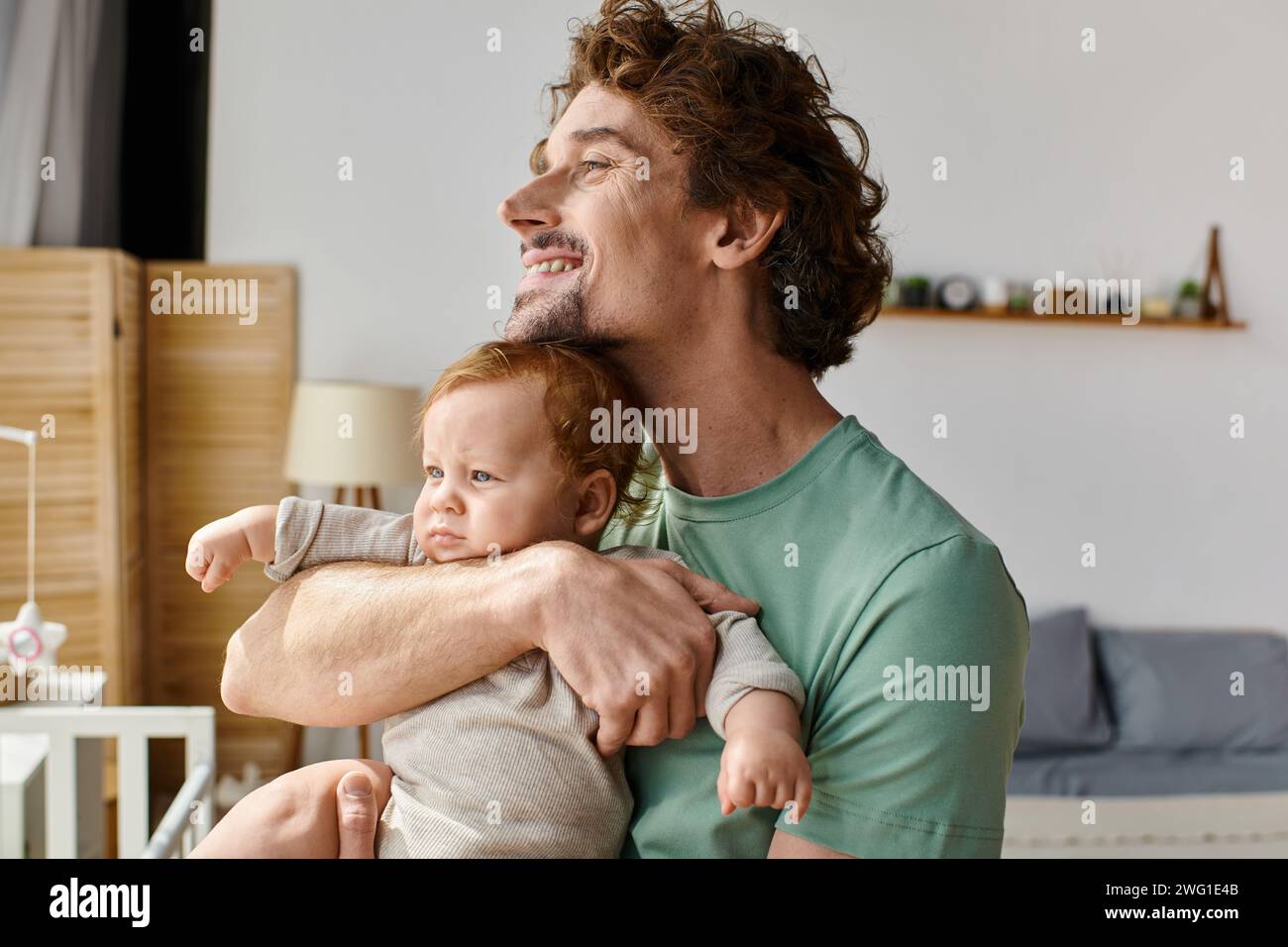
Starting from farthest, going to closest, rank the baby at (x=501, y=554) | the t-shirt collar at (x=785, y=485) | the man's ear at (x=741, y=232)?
the man's ear at (x=741, y=232) < the t-shirt collar at (x=785, y=485) < the baby at (x=501, y=554)

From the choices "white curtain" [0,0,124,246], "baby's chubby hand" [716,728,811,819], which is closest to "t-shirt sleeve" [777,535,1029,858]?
"baby's chubby hand" [716,728,811,819]

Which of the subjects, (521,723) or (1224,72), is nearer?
(521,723)

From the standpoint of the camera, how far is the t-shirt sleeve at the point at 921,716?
79 centimetres

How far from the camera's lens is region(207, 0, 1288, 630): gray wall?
2.73 meters

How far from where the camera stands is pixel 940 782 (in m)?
0.80

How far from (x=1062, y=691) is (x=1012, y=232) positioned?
113 cm

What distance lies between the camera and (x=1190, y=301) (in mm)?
2820

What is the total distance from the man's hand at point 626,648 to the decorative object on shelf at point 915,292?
2124 mm

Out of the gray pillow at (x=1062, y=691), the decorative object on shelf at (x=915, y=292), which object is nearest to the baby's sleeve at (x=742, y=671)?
the gray pillow at (x=1062, y=691)

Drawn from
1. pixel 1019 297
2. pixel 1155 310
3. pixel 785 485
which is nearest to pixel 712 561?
pixel 785 485

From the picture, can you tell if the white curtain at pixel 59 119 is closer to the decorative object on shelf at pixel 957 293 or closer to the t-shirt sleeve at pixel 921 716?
the decorative object on shelf at pixel 957 293
